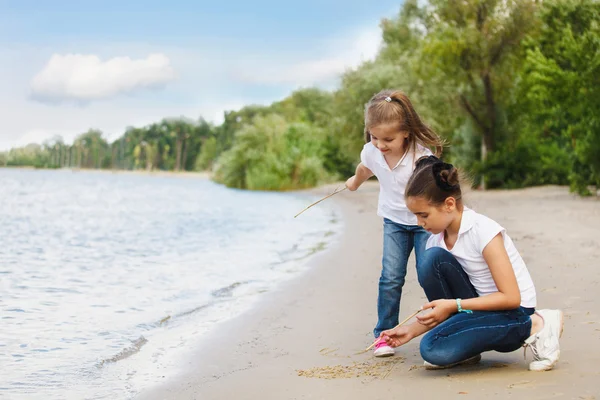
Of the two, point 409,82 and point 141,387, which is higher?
point 409,82

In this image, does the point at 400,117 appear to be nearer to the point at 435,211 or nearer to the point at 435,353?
the point at 435,211

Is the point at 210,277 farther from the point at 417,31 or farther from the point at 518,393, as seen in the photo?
the point at 417,31

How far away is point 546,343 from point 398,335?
0.77 m

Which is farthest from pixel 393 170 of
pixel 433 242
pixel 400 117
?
pixel 433 242

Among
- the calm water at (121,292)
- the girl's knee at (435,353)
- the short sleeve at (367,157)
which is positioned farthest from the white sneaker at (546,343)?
the calm water at (121,292)

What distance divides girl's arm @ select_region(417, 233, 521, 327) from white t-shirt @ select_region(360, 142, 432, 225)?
0.88 m

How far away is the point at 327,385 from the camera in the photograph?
367 centimetres

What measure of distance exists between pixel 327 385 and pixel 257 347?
4.08 ft

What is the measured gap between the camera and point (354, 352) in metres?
4.50

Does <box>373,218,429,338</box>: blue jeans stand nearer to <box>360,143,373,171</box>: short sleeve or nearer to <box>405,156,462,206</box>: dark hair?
<box>360,143,373,171</box>: short sleeve

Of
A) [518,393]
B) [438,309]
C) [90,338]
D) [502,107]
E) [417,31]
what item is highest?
[417,31]

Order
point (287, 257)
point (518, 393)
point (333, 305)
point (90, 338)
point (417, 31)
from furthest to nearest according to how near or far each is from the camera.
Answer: point (417, 31) < point (287, 257) < point (333, 305) < point (90, 338) < point (518, 393)

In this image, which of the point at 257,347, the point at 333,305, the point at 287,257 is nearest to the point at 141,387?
the point at 257,347

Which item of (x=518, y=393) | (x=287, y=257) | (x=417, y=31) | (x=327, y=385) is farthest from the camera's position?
(x=417, y=31)
